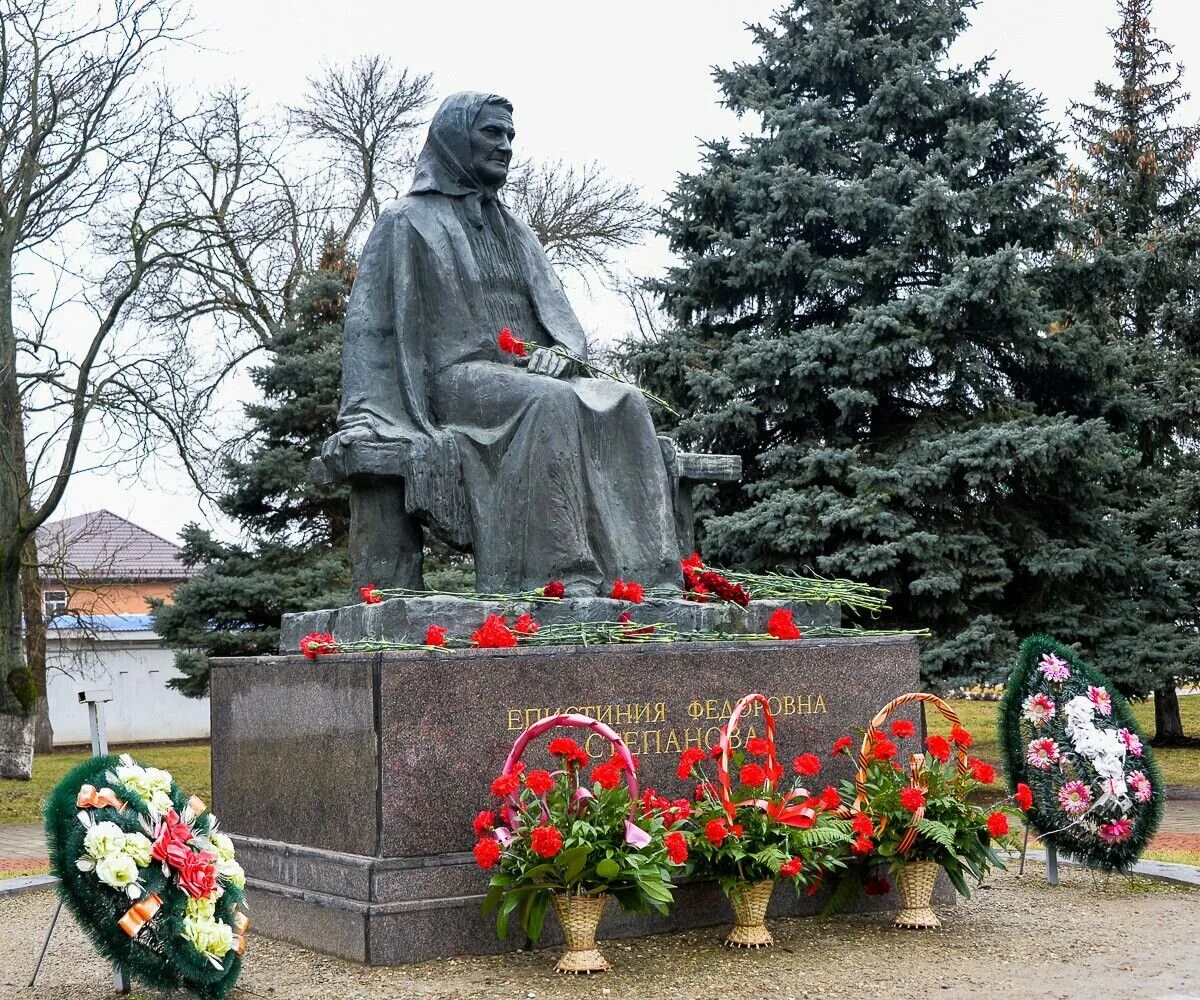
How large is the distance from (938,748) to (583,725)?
5.22 feet

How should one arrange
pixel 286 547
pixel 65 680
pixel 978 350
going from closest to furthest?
pixel 978 350 < pixel 286 547 < pixel 65 680

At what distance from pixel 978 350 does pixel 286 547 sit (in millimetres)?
6901

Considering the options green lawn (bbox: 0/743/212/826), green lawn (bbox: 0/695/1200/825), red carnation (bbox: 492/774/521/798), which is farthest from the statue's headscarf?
green lawn (bbox: 0/695/1200/825)

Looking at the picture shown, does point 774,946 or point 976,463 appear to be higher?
point 976,463

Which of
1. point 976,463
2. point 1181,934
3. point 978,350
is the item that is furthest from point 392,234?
point 978,350

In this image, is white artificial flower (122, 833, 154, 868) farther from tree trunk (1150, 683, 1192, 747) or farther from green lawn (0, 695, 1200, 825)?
tree trunk (1150, 683, 1192, 747)

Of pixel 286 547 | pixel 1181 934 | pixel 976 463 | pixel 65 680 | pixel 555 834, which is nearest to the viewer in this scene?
pixel 555 834

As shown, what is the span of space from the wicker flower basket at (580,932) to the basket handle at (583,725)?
1.08 feet

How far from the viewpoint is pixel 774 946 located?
554cm

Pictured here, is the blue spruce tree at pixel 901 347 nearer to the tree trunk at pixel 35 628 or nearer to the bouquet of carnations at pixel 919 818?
the bouquet of carnations at pixel 919 818

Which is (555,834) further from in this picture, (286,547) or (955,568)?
(286,547)

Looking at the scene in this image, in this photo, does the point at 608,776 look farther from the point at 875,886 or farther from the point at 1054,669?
the point at 1054,669

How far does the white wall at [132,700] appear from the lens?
28.6 metres

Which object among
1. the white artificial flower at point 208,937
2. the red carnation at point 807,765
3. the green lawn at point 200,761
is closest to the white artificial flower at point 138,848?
the white artificial flower at point 208,937
